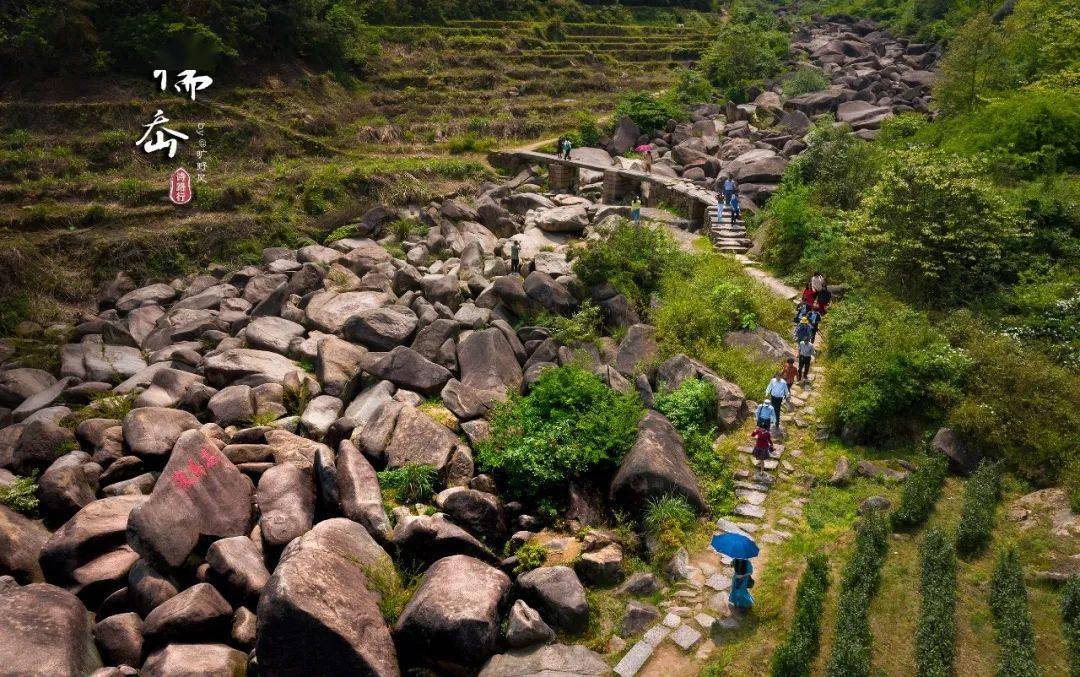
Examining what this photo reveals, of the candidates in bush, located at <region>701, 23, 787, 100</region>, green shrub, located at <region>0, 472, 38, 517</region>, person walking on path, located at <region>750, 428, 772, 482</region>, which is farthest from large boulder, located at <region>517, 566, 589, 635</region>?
bush, located at <region>701, 23, 787, 100</region>

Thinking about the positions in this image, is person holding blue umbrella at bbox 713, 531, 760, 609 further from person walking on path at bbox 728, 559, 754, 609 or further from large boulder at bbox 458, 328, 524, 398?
large boulder at bbox 458, 328, 524, 398

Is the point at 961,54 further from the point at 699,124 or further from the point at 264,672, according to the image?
the point at 264,672

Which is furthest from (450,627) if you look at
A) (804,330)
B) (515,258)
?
(515,258)

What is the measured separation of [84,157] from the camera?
29.0 metres

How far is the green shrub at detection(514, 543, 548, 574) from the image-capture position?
1179 cm

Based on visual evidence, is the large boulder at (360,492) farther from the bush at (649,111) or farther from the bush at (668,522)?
the bush at (649,111)

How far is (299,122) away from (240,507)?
2730cm

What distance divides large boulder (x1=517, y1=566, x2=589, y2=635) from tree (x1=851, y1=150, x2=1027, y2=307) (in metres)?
12.0

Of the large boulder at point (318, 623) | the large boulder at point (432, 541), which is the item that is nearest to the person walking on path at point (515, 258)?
the large boulder at point (432, 541)

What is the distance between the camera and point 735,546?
10273 millimetres

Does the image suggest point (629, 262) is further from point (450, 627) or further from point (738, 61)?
point (738, 61)

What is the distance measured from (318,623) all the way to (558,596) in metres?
3.64

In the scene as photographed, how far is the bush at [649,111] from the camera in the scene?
39.1 metres

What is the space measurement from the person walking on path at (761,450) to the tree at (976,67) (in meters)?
24.1
